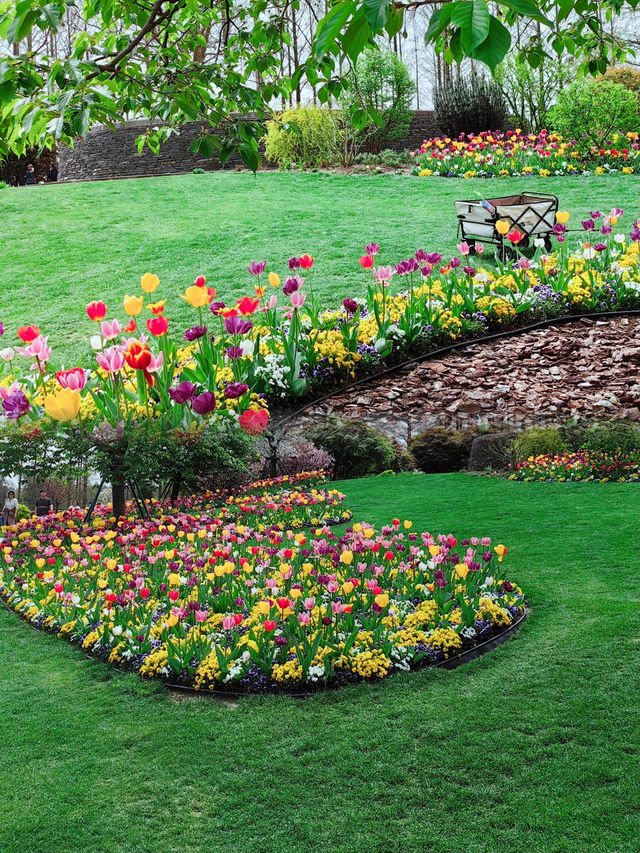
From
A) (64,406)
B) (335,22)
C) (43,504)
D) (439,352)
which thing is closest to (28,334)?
(64,406)

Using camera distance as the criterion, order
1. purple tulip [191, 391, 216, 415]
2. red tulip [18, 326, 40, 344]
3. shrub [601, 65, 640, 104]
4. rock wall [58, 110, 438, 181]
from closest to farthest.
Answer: purple tulip [191, 391, 216, 415] < red tulip [18, 326, 40, 344] < shrub [601, 65, 640, 104] < rock wall [58, 110, 438, 181]

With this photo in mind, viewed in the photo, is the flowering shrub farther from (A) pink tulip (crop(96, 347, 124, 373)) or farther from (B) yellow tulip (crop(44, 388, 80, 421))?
(B) yellow tulip (crop(44, 388, 80, 421))

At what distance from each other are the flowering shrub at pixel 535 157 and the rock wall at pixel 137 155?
309cm

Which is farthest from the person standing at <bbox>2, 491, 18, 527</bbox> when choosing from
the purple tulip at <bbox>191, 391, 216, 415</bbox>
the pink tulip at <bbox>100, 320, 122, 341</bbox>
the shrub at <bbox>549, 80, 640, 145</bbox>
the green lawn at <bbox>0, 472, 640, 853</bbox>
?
the shrub at <bbox>549, 80, 640, 145</bbox>

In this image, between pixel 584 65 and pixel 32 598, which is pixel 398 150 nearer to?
pixel 584 65

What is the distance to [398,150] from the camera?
18297 millimetres

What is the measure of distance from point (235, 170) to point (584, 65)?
44.6 ft

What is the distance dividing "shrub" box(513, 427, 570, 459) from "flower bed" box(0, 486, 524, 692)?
0.46m

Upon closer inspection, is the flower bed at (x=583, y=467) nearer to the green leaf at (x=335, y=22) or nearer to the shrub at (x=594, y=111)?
the green leaf at (x=335, y=22)

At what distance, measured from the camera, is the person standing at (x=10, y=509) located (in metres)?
3.18

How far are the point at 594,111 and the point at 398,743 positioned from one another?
46.6 feet

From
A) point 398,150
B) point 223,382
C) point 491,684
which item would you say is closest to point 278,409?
point 223,382

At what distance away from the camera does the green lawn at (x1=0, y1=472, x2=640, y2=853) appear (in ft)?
6.62

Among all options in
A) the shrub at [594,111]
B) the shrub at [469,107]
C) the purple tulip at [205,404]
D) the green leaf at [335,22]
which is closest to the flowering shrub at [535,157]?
the shrub at [594,111]
